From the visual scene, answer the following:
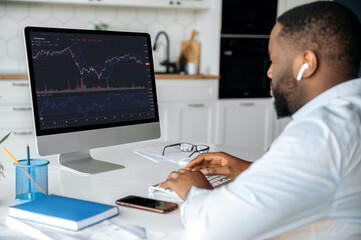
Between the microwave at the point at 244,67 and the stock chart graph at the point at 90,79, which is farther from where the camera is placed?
the microwave at the point at 244,67

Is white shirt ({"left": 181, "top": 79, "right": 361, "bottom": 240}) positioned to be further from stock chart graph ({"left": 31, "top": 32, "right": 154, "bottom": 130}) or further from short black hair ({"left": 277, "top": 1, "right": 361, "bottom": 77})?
stock chart graph ({"left": 31, "top": 32, "right": 154, "bottom": 130})

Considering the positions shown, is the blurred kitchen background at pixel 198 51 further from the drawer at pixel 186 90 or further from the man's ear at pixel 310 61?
the man's ear at pixel 310 61

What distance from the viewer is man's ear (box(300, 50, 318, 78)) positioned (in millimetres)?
1008

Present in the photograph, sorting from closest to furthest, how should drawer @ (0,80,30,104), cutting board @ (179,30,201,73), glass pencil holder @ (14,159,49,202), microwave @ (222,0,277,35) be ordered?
1. glass pencil holder @ (14,159,49,202)
2. drawer @ (0,80,30,104)
3. microwave @ (222,0,277,35)
4. cutting board @ (179,30,201,73)

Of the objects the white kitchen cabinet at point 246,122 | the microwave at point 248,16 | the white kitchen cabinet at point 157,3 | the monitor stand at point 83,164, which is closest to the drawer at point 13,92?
the white kitchen cabinet at point 157,3

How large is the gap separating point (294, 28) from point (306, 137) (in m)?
0.29

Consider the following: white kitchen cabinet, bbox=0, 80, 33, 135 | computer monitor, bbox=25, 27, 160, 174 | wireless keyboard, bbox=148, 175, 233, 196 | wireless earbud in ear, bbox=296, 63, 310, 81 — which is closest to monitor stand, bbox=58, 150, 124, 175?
computer monitor, bbox=25, 27, 160, 174

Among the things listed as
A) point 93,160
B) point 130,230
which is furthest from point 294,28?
point 93,160

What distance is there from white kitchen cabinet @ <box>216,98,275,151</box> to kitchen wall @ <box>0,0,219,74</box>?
38cm

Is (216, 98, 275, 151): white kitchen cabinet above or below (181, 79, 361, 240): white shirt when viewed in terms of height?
below

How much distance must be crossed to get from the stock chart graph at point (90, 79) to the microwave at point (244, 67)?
2.37 metres

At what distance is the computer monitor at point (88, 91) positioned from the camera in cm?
147

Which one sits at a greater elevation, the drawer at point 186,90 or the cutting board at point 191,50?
the cutting board at point 191,50

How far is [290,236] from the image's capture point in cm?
98
